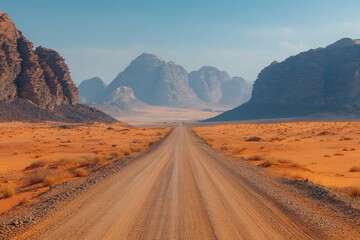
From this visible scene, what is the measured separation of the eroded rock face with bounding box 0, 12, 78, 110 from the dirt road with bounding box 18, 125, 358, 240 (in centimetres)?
11185

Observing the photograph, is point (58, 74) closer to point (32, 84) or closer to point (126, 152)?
point (32, 84)

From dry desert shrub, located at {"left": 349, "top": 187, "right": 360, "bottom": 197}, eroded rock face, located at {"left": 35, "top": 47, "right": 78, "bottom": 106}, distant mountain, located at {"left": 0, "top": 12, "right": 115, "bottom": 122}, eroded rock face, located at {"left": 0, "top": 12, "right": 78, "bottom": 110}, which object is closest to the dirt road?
dry desert shrub, located at {"left": 349, "top": 187, "right": 360, "bottom": 197}

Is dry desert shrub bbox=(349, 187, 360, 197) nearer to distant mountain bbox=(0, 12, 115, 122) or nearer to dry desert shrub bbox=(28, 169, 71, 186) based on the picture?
dry desert shrub bbox=(28, 169, 71, 186)

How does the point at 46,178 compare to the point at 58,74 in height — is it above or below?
below

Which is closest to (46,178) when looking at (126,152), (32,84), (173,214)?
(173,214)

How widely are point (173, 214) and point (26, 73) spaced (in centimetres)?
12664

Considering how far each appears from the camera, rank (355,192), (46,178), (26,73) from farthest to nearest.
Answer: (26,73), (46,178), (355,192)

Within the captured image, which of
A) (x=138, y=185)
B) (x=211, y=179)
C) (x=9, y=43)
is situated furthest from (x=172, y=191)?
(x=9, y=43)

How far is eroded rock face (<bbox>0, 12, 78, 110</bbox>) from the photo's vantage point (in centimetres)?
11881

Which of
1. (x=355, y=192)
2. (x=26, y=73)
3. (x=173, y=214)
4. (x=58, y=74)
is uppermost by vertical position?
(x=58, y=74)

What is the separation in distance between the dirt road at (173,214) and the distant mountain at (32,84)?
341ft

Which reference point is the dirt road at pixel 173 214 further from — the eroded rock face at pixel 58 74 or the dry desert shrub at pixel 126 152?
the eroded rock face at pixel 58 74

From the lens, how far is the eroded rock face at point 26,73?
390 feet

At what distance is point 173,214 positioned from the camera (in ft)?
37.3
